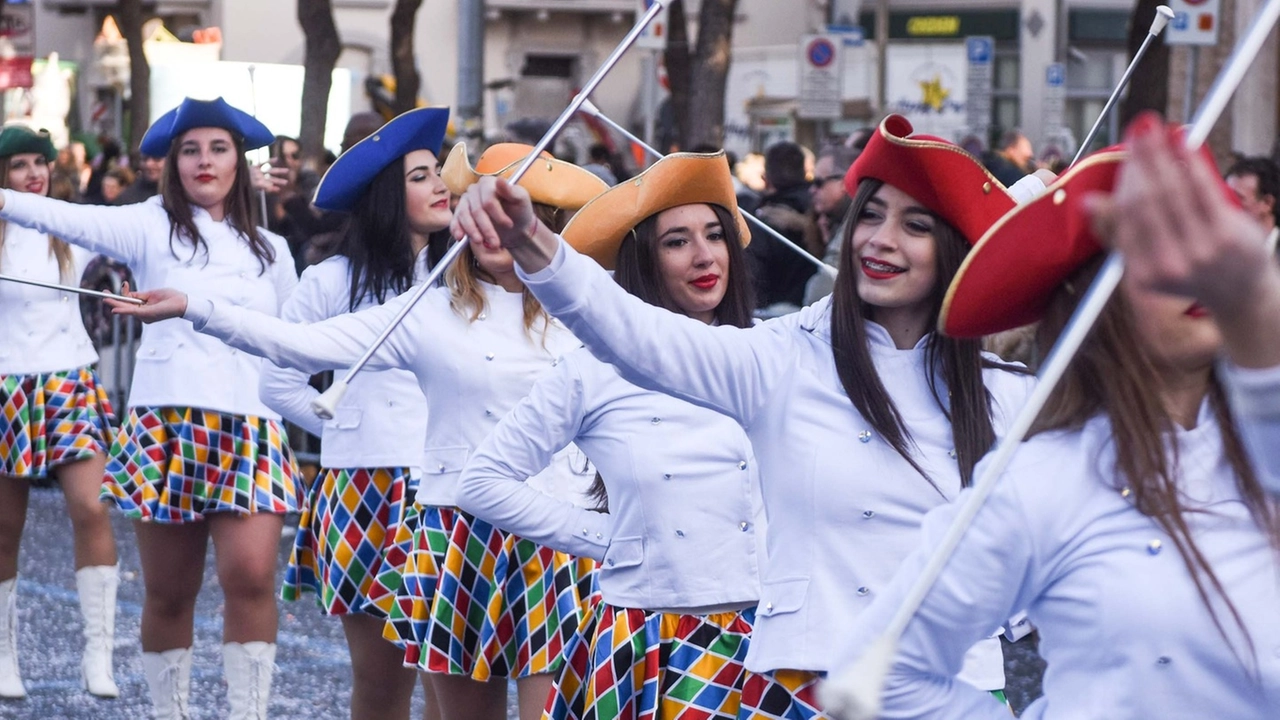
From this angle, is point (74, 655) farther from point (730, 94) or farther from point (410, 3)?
point (730, 94)

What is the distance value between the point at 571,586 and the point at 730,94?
2753 cm

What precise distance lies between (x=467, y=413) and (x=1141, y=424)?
8.92 feet

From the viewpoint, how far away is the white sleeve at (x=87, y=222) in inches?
243

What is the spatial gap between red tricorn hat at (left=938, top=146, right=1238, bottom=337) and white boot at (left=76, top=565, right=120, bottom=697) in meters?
5.18

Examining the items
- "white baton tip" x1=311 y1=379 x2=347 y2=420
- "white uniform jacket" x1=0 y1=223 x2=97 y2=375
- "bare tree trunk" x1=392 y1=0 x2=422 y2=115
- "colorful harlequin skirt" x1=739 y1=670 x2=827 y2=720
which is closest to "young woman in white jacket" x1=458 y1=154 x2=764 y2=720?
"colorful harlequin skirt" x1=739 y1=670 x2=827 y2=720

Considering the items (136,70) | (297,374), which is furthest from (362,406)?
(136,70)

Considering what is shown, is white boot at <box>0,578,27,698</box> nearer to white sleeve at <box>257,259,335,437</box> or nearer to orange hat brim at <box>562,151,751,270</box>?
white sleeve at <box>257,259,335,437</box>

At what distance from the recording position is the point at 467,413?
16.1 feet

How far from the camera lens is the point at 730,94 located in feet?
104

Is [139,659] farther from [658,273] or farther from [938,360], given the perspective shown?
[938,360]

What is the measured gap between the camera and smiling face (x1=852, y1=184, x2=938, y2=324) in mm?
3262

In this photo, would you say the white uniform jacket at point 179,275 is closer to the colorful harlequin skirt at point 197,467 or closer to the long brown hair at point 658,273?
the colorful harlequin skirt at point 197,467

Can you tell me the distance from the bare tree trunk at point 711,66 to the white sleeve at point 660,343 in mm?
14625

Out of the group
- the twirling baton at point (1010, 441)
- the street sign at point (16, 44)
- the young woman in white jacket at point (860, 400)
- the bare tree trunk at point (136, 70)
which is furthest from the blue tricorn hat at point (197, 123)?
the bare tree trunk at point (136, 70)
